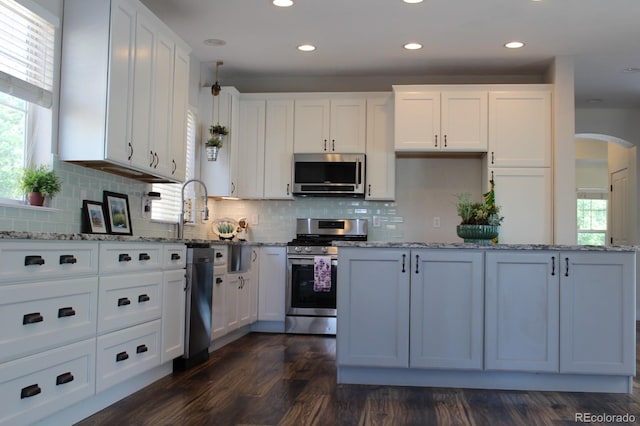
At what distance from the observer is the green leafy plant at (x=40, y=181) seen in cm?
311

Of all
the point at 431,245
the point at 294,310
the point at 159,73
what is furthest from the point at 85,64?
the point at 294,310

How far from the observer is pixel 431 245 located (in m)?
3.55

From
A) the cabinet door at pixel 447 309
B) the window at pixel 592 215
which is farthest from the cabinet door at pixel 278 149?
the window at pixel 592 215

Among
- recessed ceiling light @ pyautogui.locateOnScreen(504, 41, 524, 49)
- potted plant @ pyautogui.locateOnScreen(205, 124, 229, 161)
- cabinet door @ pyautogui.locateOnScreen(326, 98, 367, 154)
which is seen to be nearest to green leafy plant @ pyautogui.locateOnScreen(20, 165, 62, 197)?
potted plant @ pyautogui.locateOnScreen(205, 124, 229, 161)

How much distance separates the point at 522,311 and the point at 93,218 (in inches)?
105

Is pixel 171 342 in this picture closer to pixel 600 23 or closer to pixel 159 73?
pixel 159 73

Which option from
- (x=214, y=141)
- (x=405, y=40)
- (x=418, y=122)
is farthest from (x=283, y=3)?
(x=418, y=122)

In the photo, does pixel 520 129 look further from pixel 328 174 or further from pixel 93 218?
pixel 93 218

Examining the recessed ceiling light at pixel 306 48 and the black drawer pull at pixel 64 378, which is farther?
the recessed ceiling light at pixel 306 48

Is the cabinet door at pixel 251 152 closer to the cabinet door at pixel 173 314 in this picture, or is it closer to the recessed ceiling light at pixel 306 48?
the recessed ceiling light at pixel 306 48

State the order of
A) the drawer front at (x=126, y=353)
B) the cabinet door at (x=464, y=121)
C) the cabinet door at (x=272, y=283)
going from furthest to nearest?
the cabinet door at (x=272, y=283), the cabinet door at (x=464, y=121), the drawer front at (x=126, y=353)

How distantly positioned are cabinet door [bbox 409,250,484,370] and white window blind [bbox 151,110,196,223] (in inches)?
86.8

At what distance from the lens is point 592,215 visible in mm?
11984

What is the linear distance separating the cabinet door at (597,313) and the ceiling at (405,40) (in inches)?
76.4
